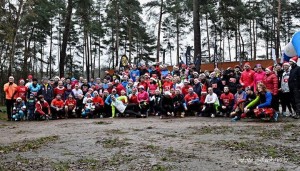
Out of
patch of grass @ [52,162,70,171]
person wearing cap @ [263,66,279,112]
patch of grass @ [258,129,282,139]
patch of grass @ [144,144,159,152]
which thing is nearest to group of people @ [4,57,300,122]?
person wearing cap @ [263,66,279,112]

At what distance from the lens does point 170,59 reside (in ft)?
197

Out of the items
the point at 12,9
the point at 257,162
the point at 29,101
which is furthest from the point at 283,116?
the point at 12,9

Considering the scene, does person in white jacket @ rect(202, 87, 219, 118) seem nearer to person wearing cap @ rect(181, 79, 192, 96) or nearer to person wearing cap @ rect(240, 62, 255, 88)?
person wearing cap @ rect(240, 62, 255, 88)

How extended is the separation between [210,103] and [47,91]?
706 cm

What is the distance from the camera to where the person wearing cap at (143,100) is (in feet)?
47.1

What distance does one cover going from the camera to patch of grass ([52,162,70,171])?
5.48 meters

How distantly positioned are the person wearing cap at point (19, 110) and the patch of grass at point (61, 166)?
9.65 m

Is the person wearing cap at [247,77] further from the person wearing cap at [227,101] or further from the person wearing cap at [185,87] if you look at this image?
the person wearing cap at [185,87]

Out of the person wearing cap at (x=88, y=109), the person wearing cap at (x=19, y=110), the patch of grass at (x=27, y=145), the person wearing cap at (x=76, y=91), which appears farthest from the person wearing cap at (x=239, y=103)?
the person wearing cap at (x=19, y=110)

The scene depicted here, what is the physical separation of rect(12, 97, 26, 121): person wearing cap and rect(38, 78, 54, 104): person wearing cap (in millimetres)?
867

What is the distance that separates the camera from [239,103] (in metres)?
11.7

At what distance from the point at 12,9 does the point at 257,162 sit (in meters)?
19.1

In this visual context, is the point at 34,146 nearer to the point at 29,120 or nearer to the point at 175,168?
the point at 175,168

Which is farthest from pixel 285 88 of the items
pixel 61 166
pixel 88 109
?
pixel 61 166
